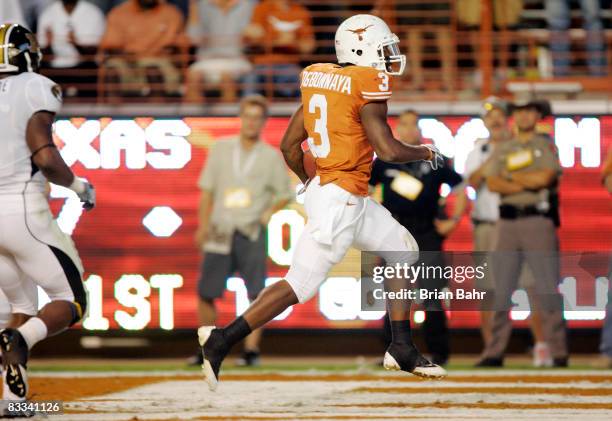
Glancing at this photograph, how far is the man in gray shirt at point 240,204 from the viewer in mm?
12453

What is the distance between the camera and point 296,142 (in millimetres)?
8414

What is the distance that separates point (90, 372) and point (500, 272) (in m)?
3.43

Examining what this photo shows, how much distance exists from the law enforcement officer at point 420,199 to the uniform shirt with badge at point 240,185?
92 centimetres

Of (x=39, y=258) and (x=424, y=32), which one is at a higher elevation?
(x=424, y=32)

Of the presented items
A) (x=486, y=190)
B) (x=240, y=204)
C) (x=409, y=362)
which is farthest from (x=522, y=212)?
(x=409, y=362)

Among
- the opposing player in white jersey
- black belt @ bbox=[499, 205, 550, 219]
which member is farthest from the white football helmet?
black belt @ bbox=[499, 205, 550, 219]

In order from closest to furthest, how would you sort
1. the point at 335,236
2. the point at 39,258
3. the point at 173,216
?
the point at 335,236, the point at 39,258, the point at 173,216

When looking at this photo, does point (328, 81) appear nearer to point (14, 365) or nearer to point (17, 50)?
point (17, 50)

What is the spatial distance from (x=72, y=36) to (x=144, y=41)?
78 cm

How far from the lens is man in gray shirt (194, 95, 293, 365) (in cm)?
1245

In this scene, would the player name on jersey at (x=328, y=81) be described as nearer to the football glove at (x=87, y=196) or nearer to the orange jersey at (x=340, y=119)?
the orange jersey at (x=340, y=119)

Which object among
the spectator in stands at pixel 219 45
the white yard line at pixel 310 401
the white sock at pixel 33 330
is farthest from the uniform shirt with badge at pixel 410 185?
the white sock at pixel 33 330

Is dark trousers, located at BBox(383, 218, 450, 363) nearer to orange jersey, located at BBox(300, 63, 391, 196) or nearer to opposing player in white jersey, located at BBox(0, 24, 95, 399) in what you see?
orange jersey, located at BBox(300, 63, 391, 196)

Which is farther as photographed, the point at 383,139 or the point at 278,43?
the point at 278,43
